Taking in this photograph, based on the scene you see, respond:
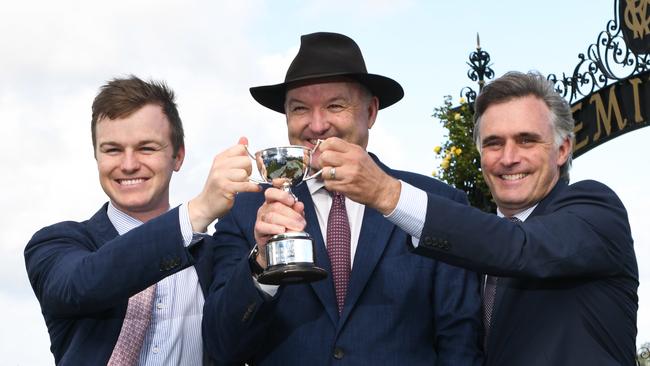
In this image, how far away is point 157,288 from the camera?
4668 mm

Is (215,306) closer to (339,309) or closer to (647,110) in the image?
(339,309)

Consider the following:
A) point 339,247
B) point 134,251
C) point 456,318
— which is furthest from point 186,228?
point 456,318

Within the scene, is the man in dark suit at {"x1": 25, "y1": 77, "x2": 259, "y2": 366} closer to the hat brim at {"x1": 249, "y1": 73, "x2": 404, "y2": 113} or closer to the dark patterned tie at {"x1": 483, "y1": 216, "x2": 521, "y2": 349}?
the hat brim at {"x1": 249, "y1": 73, "x2": 404, "y2": 113}

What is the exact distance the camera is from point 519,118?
476 cm

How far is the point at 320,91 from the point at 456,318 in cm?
133

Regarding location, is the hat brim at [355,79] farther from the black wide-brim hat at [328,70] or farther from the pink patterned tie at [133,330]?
the pink patterned tie at [133,330]

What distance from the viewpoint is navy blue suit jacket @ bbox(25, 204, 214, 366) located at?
404cm

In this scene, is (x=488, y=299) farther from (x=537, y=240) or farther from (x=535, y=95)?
(x=535, y=95)

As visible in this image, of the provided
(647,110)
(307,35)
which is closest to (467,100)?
(647,110)

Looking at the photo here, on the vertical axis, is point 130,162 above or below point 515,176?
above

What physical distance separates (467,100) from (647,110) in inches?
103

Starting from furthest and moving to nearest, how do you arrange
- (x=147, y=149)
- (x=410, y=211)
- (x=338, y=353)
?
1. (x=147, y=149)
2. (x=338, y=353)
3. (x=410, y=211)

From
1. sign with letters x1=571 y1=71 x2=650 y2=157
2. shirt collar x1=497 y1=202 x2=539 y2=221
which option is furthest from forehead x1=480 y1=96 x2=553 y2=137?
sign with letters x1=571 y1=71 x2=650 y2=157

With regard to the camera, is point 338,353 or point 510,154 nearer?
point 338,353
